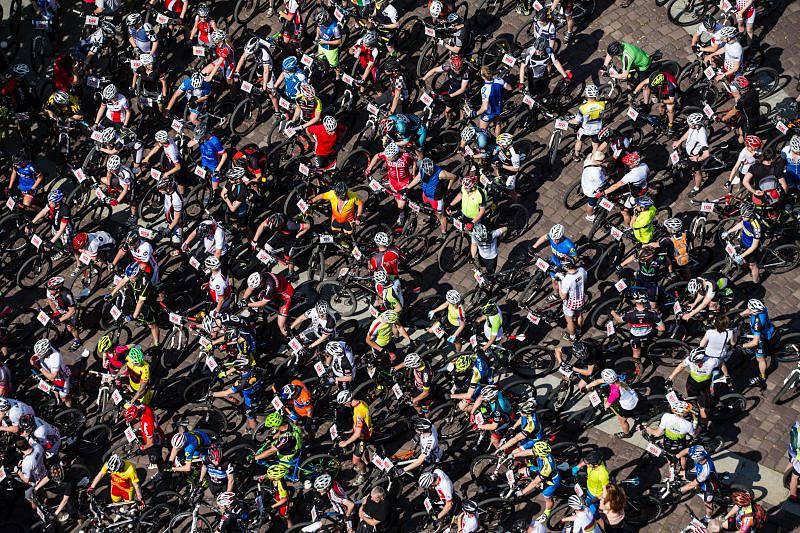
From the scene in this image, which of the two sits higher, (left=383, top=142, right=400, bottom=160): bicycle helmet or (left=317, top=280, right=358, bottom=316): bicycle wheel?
(left=383, top=142, right=400, bottom=160): bicycle helmet

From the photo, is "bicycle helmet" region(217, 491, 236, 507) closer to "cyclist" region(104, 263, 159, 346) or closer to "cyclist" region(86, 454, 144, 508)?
"cyclist" region(86, 454, 144, 508)

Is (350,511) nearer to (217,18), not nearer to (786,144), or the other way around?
(786,144)

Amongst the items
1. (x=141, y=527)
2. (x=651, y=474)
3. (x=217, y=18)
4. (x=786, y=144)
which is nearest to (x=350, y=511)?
(x=141, y=527)

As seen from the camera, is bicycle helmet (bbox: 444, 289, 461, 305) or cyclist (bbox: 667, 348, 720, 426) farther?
bicycle helmet (bbox: 444, 289, 461, 305)

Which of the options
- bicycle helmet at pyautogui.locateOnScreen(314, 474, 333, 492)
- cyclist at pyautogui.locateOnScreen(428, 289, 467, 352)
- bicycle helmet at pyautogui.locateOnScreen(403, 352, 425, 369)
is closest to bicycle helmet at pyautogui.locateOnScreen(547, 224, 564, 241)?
cyclist at pyautogui.locateOnScreen(428, 289, 467, 352)

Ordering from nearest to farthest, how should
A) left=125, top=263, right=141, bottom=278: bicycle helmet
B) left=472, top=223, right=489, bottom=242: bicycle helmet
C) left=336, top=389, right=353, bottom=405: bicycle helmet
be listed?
left=336, top=389, right=353, bottom=405: bicycle helmet, left=125, top=263, right=141, bottom=278: bicycle helmet, left=472, top=223, right=489, bottom=242: bicycle helmet

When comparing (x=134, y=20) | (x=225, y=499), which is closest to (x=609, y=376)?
(x=225, y=499)

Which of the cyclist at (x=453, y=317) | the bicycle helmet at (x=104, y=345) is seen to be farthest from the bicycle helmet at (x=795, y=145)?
the bicycle helmet at (x=104, y=345)
